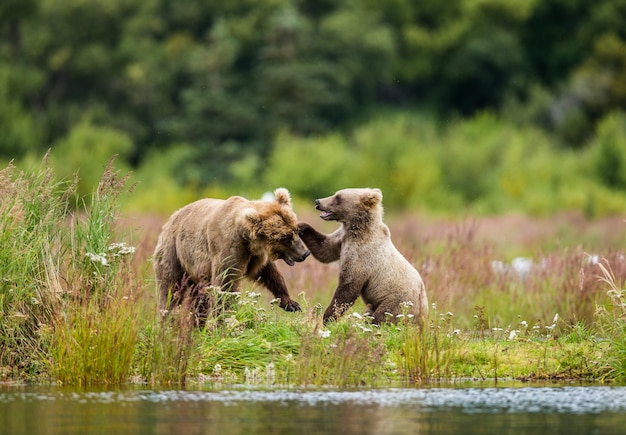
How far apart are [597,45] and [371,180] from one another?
21723 mm

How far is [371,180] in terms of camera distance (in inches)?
1587

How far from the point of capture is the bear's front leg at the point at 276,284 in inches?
523

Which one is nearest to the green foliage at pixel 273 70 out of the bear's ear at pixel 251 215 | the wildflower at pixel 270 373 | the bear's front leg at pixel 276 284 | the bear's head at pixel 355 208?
the bear's head at pixel 355 208

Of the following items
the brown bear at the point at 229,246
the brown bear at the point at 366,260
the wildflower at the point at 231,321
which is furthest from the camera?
the brown bear at the point at 366,260

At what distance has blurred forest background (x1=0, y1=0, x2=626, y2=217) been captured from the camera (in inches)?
1815

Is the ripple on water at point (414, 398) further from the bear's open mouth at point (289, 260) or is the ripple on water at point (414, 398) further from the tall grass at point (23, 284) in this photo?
the bear's open mouth at point (289, 260)

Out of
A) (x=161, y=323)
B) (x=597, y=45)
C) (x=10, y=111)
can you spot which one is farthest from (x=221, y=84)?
(x=161, y=323)

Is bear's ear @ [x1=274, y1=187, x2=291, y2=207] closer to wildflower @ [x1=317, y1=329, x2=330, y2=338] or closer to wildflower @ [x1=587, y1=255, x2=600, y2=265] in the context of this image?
wildflower @ [x1=317, y1=329, x2=330, y2=338]

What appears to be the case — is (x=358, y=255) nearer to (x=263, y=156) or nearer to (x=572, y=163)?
(x=572, y=163)

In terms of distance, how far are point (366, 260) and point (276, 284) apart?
0.91m

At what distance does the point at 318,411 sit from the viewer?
10195mm

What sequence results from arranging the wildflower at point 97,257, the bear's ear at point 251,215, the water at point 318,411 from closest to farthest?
the water at point 318,411 → the wildflower at point 97,257 → the bear's ear at point 251,215

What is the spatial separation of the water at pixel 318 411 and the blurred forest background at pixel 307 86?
30.8 metres

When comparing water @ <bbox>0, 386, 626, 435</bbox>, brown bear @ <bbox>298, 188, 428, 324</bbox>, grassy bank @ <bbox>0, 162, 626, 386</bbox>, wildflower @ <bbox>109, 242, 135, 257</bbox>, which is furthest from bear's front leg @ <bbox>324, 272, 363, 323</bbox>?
wildflower @ <bbox>109, 242, 135, 257</bbox>
